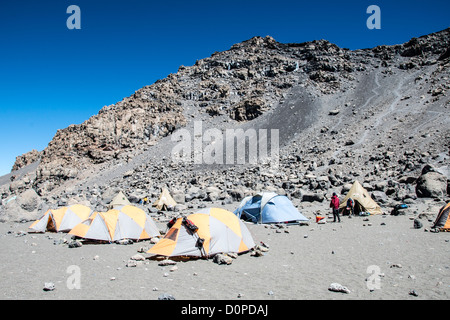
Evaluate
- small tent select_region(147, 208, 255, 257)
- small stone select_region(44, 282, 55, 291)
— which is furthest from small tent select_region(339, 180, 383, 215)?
small stone select_region(44, 282, 55, 291)

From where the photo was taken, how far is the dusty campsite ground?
6082mm

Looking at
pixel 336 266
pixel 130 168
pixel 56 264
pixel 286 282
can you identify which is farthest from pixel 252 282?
pixel 130 168

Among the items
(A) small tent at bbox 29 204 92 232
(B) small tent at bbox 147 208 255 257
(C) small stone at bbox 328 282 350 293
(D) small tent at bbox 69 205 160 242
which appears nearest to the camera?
(C) small stone at bbox 328 282 350 293

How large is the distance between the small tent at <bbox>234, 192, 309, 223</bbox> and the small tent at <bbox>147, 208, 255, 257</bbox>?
5.54m

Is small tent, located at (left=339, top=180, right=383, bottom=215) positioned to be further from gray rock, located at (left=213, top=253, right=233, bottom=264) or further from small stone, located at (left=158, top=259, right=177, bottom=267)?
small stone, located at (left=158, top=259, right=177, bottom=267)

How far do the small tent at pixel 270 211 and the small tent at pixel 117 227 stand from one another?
5620 millimetres

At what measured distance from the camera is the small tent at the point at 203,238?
8.85m

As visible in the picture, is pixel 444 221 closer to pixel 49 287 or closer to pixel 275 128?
pixel 49 287

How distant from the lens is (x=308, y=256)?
29.5 feet

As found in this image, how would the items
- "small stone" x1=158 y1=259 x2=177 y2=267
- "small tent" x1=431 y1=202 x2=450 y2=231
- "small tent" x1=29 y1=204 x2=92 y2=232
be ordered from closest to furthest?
"small stone" x1=158 y1=259 x2=177 y2=267, "small tent" x1=431 y1=202 x2=450 y2=231, "small tent" x1=29 y1=204 x2=92 y2=232

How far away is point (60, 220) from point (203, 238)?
33.5 feet

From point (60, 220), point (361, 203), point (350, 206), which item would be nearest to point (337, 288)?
point (350, 206)

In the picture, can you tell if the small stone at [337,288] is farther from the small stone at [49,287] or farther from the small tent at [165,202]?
the small tent at [165,202]

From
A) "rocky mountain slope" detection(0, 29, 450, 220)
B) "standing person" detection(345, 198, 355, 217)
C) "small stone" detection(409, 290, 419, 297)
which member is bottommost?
"small stone" detection(409, 290, 419, 297)
